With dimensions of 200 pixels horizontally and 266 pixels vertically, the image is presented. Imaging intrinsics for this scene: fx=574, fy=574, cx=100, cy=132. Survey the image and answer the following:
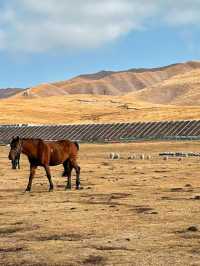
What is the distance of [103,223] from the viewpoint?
16.2m

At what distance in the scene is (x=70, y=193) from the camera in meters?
23.8

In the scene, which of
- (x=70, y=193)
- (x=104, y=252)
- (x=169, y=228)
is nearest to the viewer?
(x=104, y=252)

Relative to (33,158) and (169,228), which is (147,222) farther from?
(33,158)

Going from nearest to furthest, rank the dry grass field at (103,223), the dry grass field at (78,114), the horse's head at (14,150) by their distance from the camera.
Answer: the dry grass field at (103,223) → the horse's head at (14,150) → the dry grass field at (78,114)

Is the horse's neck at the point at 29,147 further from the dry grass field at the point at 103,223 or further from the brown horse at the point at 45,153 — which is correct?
the dry grass field at the point at 103,223

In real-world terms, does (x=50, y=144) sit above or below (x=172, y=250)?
above

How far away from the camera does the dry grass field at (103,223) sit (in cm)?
1215

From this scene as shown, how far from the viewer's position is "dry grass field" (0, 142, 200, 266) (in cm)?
1215

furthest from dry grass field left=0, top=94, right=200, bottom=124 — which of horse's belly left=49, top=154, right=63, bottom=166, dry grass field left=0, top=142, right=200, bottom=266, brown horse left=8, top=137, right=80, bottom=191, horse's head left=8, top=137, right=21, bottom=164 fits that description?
horse's head left=8, top=137, right=21, bottom=164

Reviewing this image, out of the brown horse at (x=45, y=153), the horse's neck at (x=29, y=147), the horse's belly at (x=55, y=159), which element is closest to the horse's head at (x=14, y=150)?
the brown horse at (x=45, y=153)

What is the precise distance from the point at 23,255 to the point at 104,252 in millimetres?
1753

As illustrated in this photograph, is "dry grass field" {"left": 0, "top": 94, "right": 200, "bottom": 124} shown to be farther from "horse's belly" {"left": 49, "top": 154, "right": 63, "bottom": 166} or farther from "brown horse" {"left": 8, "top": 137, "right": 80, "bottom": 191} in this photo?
"horse's belly" {"left": 49, "top": 154, "right": 63, "bottom": 166}

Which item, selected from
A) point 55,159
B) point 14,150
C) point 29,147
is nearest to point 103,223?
point 14,150

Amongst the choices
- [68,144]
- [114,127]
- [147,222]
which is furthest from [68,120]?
[147,222]
